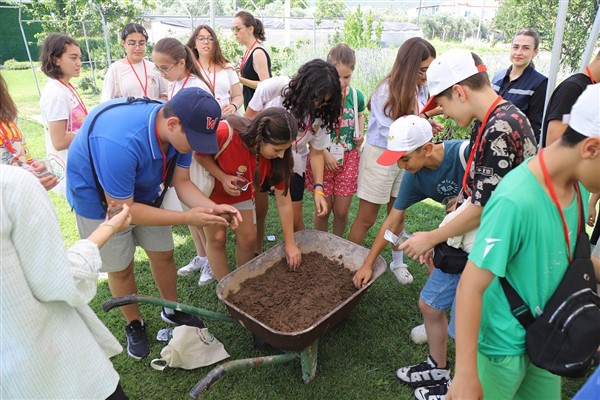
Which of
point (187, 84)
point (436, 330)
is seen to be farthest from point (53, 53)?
point (436, 330)

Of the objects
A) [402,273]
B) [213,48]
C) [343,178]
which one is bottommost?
[402,273]

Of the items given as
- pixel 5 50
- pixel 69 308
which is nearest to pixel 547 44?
pixel 69 308

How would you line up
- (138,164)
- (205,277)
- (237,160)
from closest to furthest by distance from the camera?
1. (138,164)
2. (237,160)
3. (205,277)

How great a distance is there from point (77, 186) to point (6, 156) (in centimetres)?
58

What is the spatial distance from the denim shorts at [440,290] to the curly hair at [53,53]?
10.4ft

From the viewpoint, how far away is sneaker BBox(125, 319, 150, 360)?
112 inches

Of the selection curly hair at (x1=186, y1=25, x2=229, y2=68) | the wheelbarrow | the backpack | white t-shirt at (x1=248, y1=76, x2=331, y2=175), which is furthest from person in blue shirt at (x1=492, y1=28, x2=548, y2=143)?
the backpack

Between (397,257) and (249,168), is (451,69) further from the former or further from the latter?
(397,257)

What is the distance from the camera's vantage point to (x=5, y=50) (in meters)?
15.6

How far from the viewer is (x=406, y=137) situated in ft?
7.22

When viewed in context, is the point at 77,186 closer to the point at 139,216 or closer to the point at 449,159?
the point at 139,216

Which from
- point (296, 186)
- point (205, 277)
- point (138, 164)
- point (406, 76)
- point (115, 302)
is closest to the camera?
point (115, 302)

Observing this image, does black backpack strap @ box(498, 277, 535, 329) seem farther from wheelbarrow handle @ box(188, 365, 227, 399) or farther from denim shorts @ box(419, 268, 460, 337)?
wheelbarrow handle @ box(188, 365, 227, 399)

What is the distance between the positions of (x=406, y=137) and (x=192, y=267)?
7.93 feet
